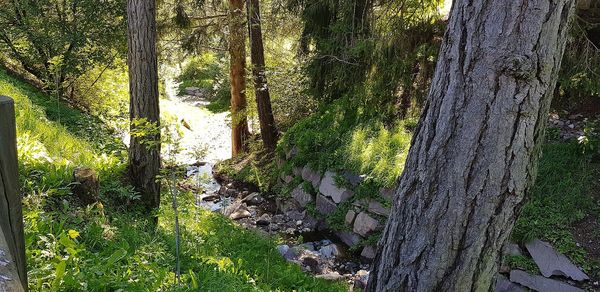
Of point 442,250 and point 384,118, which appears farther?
point 384,118

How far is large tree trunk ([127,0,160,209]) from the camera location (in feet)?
15.0

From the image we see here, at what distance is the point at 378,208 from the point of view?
6.45 m

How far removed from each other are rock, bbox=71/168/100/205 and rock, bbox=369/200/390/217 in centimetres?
384

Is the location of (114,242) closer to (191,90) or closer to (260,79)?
(260,79)

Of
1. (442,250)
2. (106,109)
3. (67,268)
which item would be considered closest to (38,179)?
(67,268)

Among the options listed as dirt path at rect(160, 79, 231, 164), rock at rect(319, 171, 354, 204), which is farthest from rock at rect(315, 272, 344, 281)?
dirt path at rect(160, 79, 231, 164)

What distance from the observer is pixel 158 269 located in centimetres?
306

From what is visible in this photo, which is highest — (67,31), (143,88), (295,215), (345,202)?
(67,31)

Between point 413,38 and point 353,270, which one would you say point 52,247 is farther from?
point 413,38

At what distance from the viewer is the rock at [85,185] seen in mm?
3977

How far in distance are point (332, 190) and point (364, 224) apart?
99 cm

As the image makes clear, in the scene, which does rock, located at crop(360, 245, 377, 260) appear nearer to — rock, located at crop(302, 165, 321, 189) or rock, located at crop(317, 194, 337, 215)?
rock, located at crop(317, 194, 337, 215)

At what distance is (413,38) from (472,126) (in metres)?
5.88

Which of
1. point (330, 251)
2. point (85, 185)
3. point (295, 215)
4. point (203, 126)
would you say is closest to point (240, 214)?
point (295, 215)
